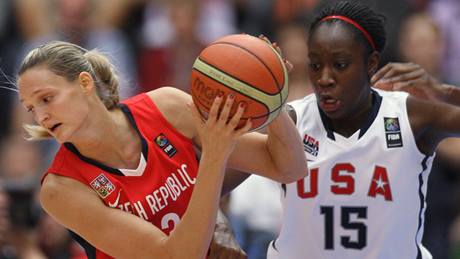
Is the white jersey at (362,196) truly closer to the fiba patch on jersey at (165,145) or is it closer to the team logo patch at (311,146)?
the team logo patch at (311,146)

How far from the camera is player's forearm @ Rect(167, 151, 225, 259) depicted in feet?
13.8

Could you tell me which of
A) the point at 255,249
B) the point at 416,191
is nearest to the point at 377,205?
the point at 416,191

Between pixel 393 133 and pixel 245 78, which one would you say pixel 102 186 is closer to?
pixel 245 78

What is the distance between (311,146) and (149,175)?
961mm

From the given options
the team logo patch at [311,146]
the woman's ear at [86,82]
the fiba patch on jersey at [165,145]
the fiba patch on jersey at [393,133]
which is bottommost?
the team logo patch at [311,146]

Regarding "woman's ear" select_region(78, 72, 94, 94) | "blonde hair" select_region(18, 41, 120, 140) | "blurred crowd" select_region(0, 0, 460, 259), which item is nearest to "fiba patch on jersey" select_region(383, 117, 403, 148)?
"blonde hair" select_region(18, 41, 120, 140)

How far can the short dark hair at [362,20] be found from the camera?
17.0ft

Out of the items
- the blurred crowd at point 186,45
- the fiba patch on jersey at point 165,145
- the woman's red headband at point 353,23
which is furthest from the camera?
the blurred crowd at point 186,45

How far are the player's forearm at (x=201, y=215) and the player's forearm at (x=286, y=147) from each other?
534 millimetres

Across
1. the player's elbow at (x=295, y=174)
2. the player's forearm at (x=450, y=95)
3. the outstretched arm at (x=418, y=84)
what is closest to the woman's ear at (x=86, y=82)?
the player's elbow at (x=295, y=174)

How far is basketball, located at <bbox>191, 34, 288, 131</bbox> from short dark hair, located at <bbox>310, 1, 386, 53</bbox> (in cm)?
86

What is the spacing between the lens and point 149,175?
4715 millimetres

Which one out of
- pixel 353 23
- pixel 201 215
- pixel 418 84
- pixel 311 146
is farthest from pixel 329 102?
pixel 201 215

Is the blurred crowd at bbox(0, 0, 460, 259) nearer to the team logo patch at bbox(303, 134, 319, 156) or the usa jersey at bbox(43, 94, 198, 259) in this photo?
the team logo patch at bbox(303, 134, 319, 156)
